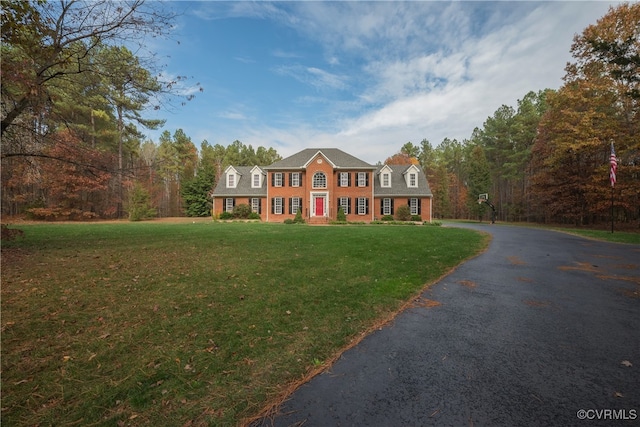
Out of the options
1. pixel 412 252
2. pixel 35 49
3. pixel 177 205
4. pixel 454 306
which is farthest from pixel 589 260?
pixel 177 205

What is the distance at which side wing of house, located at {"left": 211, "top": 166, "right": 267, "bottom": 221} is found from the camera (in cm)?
2906

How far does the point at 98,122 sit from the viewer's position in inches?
1204

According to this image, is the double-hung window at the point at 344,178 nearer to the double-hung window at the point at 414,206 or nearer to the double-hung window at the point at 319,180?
the double-hung window at the point at 319,180

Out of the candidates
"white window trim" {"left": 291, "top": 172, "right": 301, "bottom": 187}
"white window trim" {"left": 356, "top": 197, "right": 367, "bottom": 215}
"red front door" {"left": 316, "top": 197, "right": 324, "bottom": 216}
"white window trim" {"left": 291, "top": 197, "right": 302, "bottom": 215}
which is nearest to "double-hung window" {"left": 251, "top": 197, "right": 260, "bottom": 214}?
"white window trim" {"left": 291, "top": 197, "right": 302, "bottom": 215}

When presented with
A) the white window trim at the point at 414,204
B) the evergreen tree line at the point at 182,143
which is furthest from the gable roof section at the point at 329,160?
the evergreen tree line at the point at 182,143

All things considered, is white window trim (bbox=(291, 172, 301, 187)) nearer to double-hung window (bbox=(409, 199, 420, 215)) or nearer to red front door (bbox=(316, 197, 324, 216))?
red front door (bbox=(316, 197, 324, 216))

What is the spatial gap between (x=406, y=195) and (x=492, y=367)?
2584 cm

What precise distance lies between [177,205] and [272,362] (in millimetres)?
47390

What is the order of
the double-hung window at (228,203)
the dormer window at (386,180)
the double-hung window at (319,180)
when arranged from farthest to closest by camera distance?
1. the double-hung window at (228,203)
2. the dormer window at (386,180)
3. the double-hung window at (319,180)

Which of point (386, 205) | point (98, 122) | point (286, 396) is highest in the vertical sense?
point (98, 122)

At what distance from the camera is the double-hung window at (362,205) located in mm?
27453

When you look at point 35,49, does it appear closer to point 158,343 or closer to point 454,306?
point 158,343

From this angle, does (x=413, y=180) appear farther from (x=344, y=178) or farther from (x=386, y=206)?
(x=344, y=178)

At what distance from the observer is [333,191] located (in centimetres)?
2744
